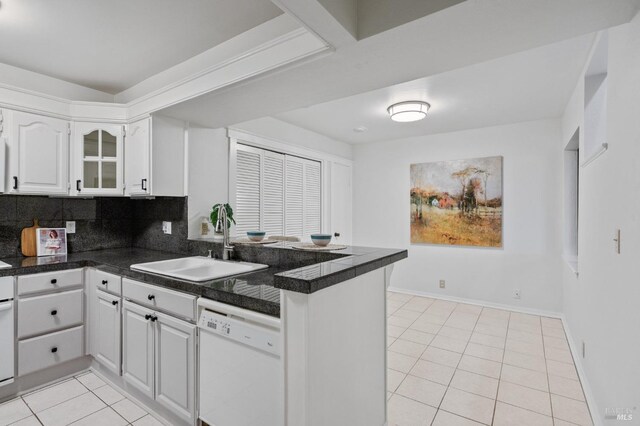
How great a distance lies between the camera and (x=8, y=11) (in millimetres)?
1951

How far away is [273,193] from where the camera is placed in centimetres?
415

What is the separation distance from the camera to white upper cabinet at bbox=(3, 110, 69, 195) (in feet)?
7.97

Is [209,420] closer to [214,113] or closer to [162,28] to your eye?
[214,113]

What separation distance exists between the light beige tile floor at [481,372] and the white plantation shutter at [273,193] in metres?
1.83

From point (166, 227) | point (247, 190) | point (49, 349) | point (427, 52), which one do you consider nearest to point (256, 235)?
point (166, 227)

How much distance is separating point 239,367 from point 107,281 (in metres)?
1.44

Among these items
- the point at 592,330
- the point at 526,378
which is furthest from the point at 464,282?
the point at 592,330

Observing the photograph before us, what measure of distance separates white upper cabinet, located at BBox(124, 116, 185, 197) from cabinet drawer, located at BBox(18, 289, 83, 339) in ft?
3.05

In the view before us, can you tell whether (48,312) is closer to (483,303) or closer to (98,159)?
(98,159)

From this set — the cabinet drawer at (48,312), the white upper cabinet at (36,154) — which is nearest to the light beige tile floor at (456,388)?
the cabinet drawer at (48,312)

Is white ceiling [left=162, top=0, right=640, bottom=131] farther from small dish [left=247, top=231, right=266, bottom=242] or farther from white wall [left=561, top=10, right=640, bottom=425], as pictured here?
small dish [left=247, top=231, right=266, bottom=242]

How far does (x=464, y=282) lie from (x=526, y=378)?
2.17m

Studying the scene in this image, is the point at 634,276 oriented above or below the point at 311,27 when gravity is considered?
below

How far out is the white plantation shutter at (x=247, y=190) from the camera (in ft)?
12.0
